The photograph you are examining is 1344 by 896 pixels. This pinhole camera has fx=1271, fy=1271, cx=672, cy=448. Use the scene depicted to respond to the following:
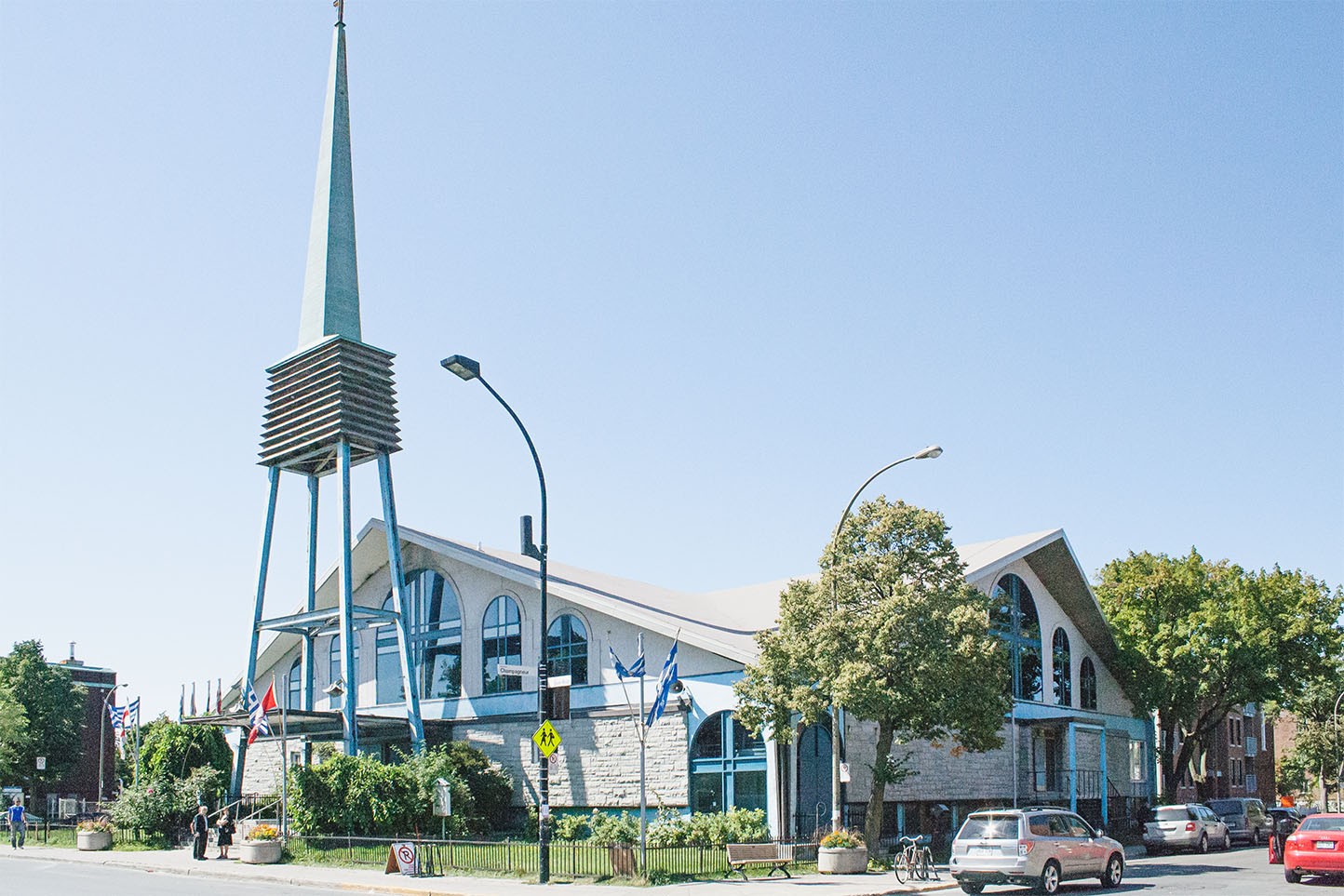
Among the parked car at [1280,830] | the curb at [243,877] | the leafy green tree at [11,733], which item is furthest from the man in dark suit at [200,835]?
the leafy green tree at [11,733]

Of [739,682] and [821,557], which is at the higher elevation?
[821,557]

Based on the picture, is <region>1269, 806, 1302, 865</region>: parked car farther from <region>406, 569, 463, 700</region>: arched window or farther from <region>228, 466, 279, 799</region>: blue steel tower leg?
<region>228, 466, 279, 799</region>: blue steel tower leg

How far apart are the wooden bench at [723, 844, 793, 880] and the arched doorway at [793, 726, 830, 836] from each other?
616 centimetres

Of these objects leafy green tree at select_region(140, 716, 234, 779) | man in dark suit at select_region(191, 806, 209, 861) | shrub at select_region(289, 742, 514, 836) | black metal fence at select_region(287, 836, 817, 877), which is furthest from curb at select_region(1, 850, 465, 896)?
leafy green tree at select_region(140, 716, 234, 779)

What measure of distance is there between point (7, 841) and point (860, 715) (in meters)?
33.3

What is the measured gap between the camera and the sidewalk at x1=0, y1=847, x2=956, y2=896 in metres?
24.1

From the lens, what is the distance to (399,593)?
141 feet

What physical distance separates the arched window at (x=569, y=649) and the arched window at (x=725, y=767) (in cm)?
578

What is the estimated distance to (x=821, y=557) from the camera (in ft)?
99.6

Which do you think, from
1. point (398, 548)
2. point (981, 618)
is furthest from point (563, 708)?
point (981, 618)

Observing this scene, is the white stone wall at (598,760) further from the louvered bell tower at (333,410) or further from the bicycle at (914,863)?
the bicycle at (914,863)

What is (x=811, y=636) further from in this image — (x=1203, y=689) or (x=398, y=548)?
(x=1203, y=689)

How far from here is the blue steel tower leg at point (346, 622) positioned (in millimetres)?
39969

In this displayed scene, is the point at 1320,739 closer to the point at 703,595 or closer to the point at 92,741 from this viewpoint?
the point at 703,595
